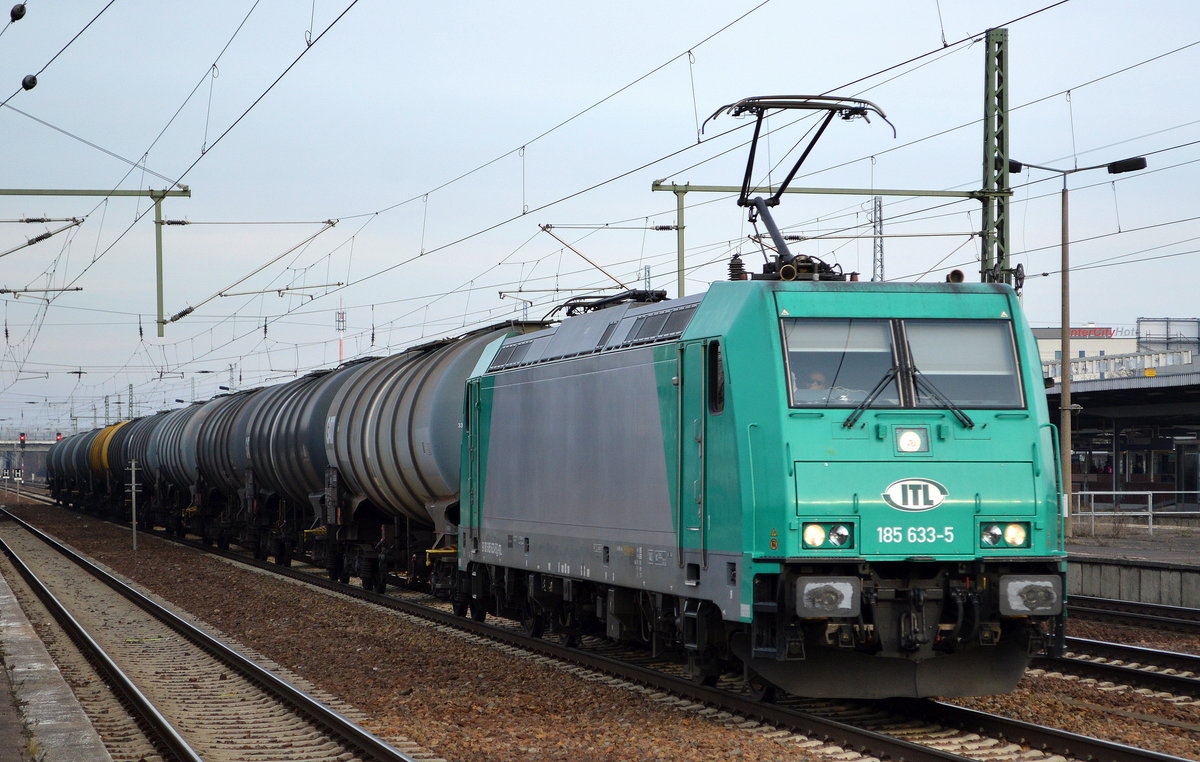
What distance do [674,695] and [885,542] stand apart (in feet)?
10.5

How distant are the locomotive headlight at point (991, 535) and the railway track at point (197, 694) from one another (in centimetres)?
460

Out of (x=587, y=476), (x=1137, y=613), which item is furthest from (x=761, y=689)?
(x=1137, y=613)

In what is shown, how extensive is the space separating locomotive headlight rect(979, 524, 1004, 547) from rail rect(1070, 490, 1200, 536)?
1929cm

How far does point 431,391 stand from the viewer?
796 inches

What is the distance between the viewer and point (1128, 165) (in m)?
26.0

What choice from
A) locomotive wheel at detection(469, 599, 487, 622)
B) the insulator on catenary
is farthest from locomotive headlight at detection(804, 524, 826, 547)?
locomotive wheel at detection(469, 599, 487, 622)

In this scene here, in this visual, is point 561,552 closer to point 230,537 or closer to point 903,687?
point 903,687

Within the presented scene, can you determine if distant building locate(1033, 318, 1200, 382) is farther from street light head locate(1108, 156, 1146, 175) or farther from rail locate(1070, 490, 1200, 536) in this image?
street light head locate(1108, 156, 1146, 175)

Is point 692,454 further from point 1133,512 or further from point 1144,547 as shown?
point 1133,512

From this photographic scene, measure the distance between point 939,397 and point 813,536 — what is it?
1583 mm

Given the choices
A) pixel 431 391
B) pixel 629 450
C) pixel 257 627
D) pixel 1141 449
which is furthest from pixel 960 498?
pixel 1141 449

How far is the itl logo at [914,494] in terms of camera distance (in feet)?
33.9

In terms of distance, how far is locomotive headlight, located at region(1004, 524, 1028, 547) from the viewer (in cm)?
1048

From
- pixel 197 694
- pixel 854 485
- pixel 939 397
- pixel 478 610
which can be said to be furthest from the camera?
pixel 478 610
